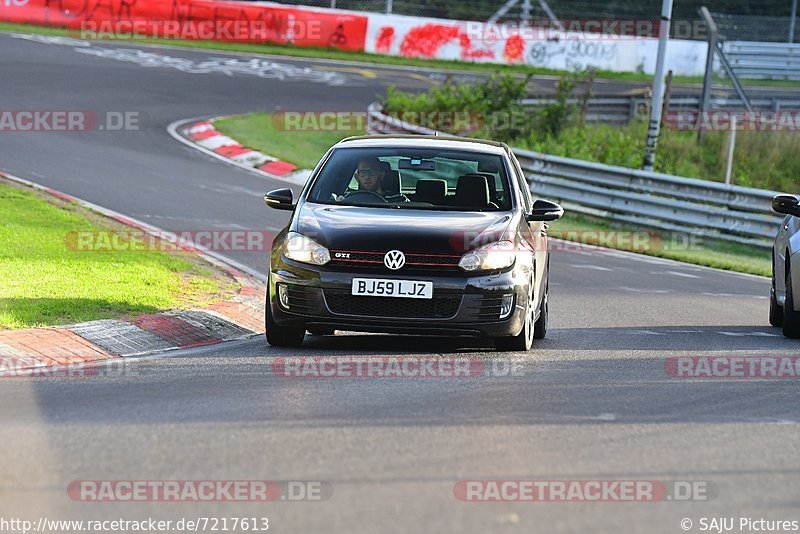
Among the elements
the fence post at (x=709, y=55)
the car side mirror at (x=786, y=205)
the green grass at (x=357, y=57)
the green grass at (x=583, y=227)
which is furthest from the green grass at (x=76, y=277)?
the green grass at (x=357, y=57)

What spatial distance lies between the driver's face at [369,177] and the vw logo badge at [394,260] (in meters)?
1.32

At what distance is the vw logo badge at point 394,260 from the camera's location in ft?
31.1

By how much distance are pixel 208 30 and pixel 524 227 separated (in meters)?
30.9

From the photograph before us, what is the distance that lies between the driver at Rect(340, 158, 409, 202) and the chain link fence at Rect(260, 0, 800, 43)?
25.6 metres

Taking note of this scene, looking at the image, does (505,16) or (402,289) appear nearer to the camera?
(402,289)

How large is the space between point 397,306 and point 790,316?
4.14 metres

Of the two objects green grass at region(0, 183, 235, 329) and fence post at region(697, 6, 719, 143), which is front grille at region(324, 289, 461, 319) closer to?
green grass at region(0, 183, 235, 329)

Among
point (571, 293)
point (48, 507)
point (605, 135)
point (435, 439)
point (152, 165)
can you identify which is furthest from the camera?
point (605, 135)

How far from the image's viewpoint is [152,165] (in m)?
22.5

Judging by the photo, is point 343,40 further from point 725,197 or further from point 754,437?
point 754,437

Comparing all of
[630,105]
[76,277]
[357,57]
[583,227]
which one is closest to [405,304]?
[76,277]

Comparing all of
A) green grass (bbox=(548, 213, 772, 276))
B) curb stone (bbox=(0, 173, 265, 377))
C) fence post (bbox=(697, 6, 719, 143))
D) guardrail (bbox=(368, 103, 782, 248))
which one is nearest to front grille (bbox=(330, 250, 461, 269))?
curb stone (bbox=(0, 173, 265, 377))

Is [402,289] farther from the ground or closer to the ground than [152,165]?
farther from the ground

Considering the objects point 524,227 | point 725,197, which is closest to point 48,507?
point 524,227
